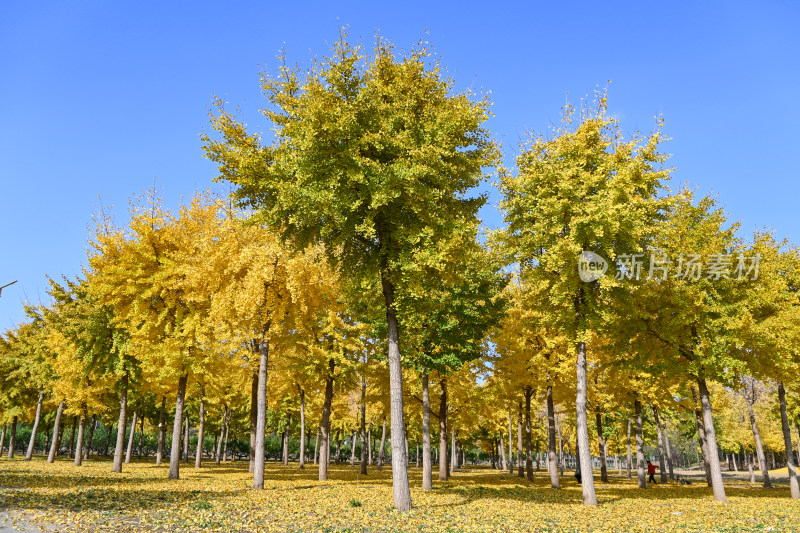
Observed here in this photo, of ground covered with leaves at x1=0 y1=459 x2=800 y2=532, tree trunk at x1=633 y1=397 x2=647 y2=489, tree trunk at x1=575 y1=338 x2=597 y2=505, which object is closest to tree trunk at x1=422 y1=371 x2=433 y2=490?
ground covered with leaves at x1=0 y1=459 x2=800 y2=532

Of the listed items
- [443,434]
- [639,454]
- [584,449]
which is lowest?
[639,454]

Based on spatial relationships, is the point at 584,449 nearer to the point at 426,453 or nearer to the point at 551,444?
the point at 426,453

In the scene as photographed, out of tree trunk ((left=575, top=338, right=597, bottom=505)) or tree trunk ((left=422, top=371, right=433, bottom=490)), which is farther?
tree trunk ((left=422, top=371, right=433, bottom=490))

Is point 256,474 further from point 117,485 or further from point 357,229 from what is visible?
point 357,229

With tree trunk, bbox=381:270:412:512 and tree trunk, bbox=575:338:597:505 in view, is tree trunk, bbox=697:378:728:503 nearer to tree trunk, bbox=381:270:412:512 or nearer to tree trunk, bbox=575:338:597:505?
tree trunk, bbox=575:338:597:505

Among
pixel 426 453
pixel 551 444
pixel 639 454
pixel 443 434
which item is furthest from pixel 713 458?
pixel 443 434

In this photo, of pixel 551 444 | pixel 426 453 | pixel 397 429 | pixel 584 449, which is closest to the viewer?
pixel 397 429

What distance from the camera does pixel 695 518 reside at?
1447cm

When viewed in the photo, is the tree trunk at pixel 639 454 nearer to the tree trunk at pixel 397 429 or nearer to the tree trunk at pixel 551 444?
the tree trunk at pixel 551 444

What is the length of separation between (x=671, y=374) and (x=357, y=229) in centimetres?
1568

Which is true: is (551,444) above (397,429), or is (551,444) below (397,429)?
below

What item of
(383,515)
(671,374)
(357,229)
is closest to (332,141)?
(357,229)

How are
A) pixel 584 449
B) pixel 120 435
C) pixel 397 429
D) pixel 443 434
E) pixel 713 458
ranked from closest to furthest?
pixel 397 429, pixel 584 449, pixel 713 458, pixel 120 435, pixel 443 434

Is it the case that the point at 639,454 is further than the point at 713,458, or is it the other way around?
the point at 639,454
